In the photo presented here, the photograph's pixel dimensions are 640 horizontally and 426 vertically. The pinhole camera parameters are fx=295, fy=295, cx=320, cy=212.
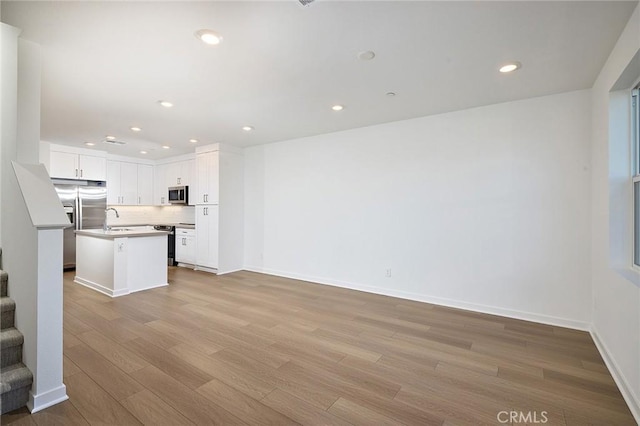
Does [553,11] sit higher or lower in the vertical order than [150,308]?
higher

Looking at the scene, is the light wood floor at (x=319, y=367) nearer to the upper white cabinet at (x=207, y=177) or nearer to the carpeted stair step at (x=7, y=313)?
the carpeted stair step at (x=7, y=313)

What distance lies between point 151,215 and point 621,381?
8.95 metres

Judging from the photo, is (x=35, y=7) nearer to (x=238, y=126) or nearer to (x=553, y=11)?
(x=238, y=126)

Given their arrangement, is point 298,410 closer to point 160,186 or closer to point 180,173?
point 180,173

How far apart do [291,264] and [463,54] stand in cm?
417

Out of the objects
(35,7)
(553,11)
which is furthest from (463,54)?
(35,7)

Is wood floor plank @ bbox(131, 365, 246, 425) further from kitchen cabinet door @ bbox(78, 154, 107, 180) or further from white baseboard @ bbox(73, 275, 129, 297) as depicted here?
kitchen cabinet door @ bbox(78, 154, 107, 180)

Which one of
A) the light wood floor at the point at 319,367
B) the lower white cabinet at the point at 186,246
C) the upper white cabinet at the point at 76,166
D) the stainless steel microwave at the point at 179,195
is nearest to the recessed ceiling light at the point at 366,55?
the light wood floor at the point at 319,367

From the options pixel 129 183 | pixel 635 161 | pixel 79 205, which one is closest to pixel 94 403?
pixel 635 161

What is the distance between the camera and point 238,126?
4617mm

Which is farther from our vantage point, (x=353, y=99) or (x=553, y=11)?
(x=353, y=99)

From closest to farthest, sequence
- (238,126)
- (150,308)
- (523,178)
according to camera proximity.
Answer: (523,178) → (150,308) → (238,126)

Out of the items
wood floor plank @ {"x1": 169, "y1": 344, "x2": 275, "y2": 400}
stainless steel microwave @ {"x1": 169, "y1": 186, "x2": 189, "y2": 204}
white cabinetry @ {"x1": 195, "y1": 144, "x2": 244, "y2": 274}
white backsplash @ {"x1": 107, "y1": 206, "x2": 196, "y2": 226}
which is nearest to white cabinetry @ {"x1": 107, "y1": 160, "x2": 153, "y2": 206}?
white backsplash @ {"x1": 107, "y1": 206, "x2": 196, "y2": 226}

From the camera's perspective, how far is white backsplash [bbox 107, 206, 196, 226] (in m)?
7.32
